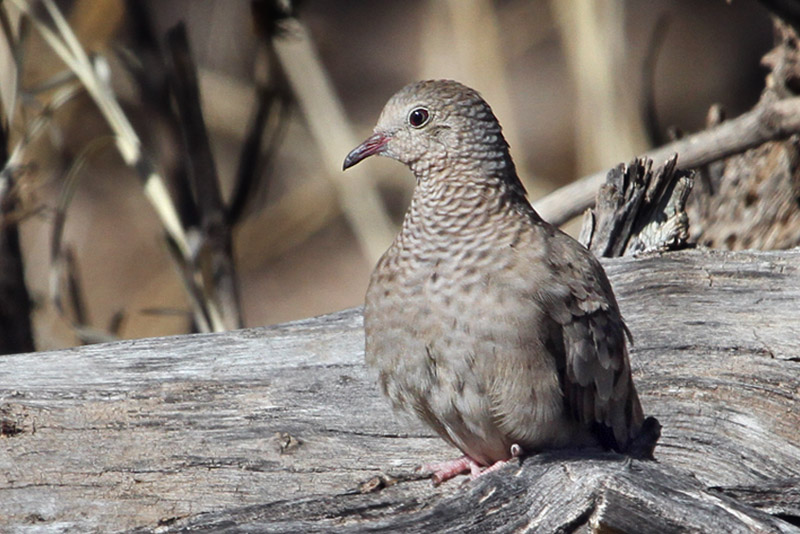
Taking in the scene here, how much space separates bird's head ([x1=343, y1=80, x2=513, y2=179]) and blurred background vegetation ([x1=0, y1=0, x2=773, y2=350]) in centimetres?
158

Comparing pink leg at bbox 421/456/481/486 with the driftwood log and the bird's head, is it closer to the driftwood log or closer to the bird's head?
the driftwood log

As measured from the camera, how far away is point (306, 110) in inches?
217

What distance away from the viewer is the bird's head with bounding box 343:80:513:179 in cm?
318

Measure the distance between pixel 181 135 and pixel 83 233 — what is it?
3192 mm

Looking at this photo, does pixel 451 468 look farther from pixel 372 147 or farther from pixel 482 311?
pixel 372 147

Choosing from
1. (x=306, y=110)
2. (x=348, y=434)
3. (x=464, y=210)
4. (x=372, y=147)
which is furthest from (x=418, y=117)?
(x=306, y=110)

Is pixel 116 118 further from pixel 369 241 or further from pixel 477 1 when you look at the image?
pixel 477 1

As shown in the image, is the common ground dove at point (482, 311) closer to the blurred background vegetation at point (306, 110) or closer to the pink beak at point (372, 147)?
the pink beak at point (372, 147)

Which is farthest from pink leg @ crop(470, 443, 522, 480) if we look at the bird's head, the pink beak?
the pink beak

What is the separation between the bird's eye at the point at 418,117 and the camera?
3189 mm

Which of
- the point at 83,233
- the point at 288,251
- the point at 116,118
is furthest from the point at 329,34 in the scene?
the point at 116,118

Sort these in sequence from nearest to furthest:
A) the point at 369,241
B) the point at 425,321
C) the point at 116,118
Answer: the point at 425,321 → the point at 116,118 → the point at 369,241

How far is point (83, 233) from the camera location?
312 inches

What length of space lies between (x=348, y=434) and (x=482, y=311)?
0.70m
